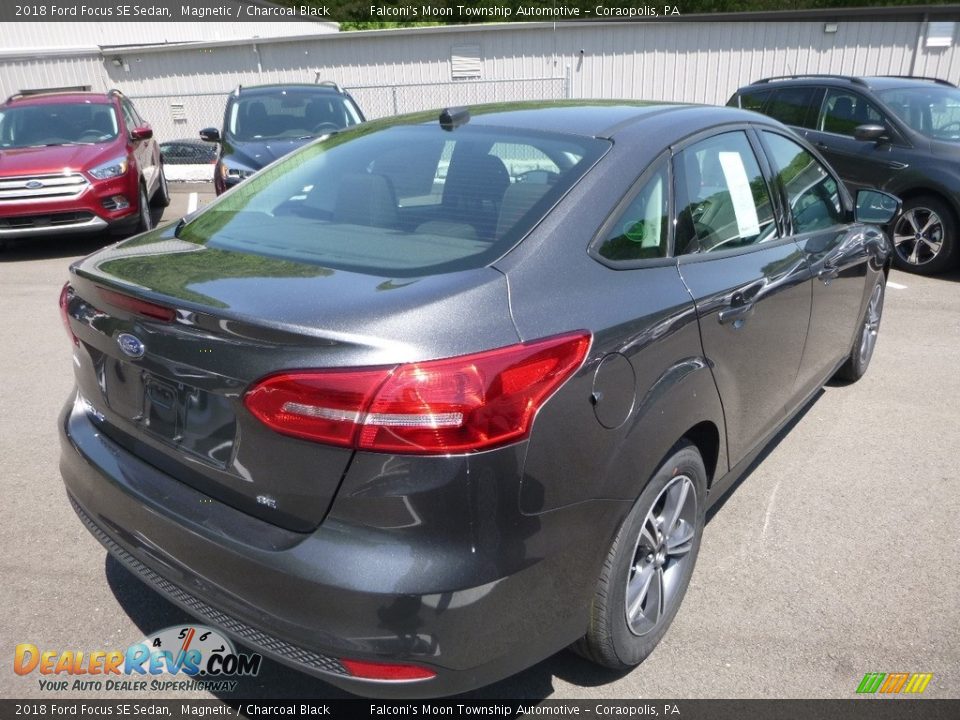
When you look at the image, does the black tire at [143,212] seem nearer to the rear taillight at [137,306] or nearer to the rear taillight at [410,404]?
the rear taillight at [137,306]

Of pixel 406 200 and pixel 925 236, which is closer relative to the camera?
pixel 406 200

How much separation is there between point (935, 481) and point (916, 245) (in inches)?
189

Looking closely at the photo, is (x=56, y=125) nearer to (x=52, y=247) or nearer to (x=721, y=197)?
(x=52, y=247)

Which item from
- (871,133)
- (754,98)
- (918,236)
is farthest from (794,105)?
(918,236)

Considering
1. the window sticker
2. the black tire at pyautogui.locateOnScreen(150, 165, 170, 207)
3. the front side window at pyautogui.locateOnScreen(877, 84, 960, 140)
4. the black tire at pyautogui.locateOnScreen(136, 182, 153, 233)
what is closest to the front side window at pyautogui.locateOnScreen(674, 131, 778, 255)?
the window sticker

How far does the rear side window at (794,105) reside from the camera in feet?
28.5

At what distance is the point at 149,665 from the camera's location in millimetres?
2561

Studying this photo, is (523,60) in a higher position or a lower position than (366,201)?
lower

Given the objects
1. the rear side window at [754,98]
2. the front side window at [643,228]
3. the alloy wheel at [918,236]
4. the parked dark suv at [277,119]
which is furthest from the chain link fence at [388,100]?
the front side window at [643,228]

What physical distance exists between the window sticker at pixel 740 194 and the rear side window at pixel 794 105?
6.23 metres

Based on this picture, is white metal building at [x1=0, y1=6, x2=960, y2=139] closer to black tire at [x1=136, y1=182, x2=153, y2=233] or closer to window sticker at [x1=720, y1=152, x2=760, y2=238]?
black tire at [x1=136, y1=182, x2=153, y2=233]

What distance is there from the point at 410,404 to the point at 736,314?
1478 millimetres

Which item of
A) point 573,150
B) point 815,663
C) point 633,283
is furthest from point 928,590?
point 573,150

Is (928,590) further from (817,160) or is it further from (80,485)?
(80,485)
